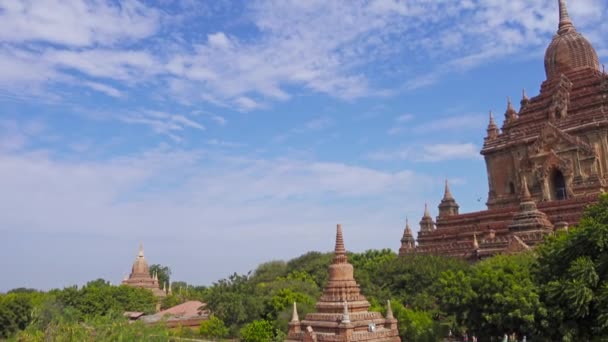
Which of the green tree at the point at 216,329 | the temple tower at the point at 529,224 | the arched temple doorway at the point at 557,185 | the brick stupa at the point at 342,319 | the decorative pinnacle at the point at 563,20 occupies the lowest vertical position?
the green tree at the point at 216,329

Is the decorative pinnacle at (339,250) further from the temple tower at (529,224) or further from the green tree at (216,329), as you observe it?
the green tree at (216,329)

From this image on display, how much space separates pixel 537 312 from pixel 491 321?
2.50m

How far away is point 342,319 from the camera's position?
2522 centimetres

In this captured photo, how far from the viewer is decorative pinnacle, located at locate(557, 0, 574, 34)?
161 feet

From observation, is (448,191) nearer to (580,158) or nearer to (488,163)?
(488,163)

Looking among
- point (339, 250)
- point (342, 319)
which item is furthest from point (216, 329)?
point (342, 319)

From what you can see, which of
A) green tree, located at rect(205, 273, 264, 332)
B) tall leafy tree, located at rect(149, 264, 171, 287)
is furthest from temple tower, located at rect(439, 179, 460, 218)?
tall leafy tree, located at rect(149, 264, 171, 287)

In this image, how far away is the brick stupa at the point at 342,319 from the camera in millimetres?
25109

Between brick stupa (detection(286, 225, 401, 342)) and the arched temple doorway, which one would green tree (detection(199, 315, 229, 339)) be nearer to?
brick stupa (detection(286, 225, 401, 342))

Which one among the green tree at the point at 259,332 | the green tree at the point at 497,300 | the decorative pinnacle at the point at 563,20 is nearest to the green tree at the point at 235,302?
the green tree at the point at 259,332

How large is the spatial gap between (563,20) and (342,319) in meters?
39.0

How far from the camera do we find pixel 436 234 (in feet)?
144

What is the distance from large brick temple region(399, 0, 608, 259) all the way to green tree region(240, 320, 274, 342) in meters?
14.6

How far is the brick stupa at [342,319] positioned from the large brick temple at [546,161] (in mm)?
12063
